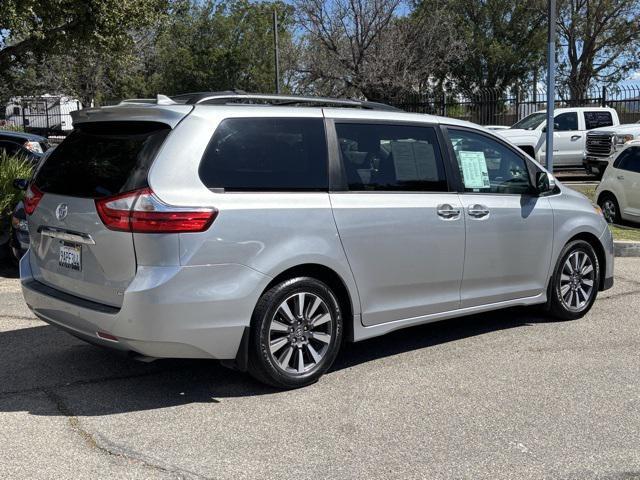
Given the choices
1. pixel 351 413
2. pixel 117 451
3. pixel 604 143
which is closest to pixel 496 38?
pixel 604 143

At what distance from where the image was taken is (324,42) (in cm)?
3066

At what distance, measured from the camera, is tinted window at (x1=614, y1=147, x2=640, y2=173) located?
41.0ft

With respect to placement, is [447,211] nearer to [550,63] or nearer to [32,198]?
[32,198]

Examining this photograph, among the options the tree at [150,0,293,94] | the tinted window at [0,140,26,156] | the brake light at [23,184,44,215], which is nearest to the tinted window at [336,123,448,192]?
the brake light at [23,184,44,215]

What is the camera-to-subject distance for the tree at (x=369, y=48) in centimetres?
3009

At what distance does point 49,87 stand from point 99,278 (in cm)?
3710

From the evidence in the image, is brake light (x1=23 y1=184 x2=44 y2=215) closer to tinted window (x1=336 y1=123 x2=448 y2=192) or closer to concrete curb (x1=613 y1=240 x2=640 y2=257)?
tinted window (x1=336 y1=123 x2=448 y2=192)

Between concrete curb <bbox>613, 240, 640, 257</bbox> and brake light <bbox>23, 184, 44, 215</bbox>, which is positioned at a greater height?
brake light <bbox>23, 184, 44, 215</bbox>

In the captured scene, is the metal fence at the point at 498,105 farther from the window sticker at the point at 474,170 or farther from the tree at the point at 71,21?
the window sticker at the point at 474,170

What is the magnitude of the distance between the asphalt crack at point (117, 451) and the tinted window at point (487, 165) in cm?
320

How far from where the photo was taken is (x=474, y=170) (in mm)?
5918

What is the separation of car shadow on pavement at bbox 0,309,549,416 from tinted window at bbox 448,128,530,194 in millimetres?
1320

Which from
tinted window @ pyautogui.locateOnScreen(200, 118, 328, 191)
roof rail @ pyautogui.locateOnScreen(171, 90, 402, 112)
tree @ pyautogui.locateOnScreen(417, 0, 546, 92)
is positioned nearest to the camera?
tinted window @ pyautogui.locateOnScreen(200, 118, 328, 191)

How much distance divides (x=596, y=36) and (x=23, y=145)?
117 ft
